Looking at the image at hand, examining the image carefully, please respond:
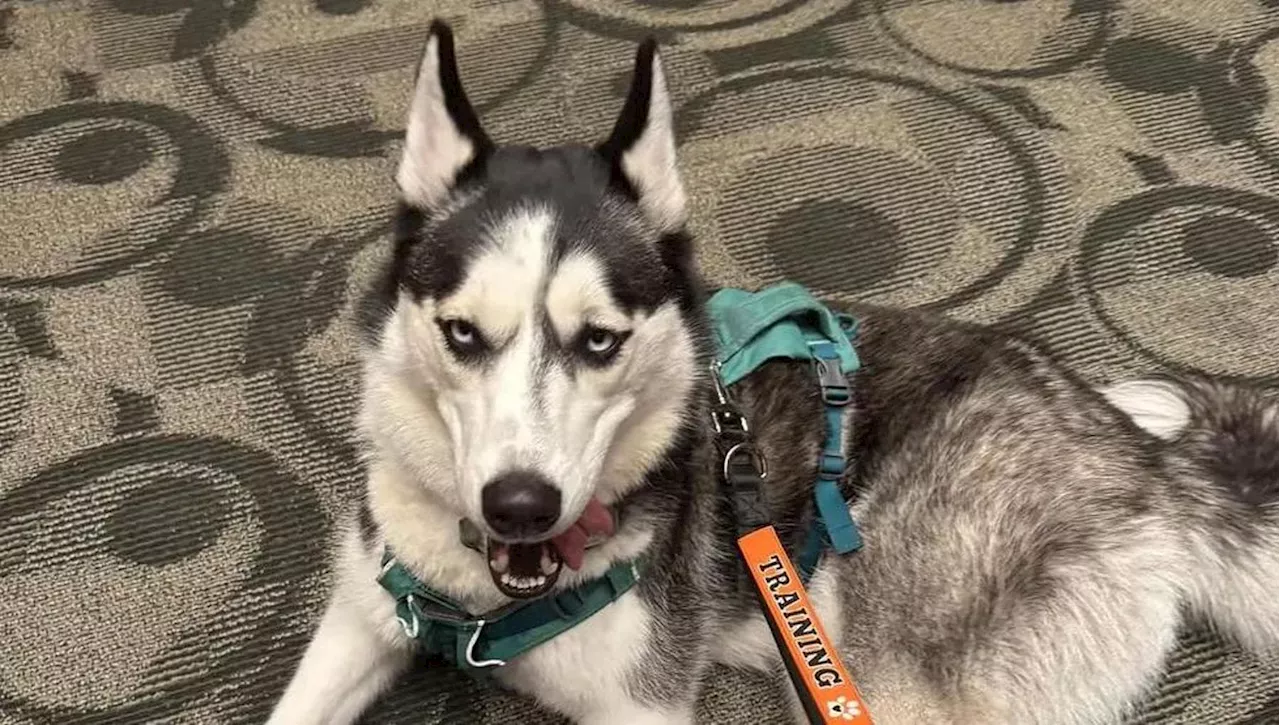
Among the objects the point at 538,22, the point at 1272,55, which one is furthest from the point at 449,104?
the point at 1272,55

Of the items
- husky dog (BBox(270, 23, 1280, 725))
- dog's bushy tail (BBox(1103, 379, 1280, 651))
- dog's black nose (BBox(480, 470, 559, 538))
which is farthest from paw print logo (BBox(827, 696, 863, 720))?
dog's bushy tail (BBox(1103, 379, 1280, 651))

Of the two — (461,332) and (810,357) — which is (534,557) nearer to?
(461,332)

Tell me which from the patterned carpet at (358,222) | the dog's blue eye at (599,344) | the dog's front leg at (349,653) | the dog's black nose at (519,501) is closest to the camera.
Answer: the dog's black nose at (519,501)

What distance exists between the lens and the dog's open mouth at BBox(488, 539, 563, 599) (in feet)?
4.71

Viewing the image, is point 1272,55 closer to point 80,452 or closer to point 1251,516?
point 1251,516

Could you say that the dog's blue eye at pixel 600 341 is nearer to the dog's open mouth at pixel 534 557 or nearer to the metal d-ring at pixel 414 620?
the dog's open mouth at pixel 534 557

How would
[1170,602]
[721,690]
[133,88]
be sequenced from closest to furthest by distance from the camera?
[1170,602]
[721,690]
[133,88]

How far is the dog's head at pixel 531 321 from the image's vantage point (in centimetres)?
133

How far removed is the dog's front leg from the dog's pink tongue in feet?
1.00

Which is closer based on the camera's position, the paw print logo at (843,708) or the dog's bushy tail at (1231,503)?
the paw print logo at (843,708)

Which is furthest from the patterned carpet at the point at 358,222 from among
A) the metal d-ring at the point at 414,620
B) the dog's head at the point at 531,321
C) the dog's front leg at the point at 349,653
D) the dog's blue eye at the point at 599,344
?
the dog's blue eye at the point at 599,344

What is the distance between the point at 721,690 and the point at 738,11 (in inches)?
73.8

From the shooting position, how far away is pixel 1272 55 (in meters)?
2.91

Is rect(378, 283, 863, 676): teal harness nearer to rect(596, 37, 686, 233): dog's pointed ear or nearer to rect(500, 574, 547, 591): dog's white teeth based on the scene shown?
rect(500, 574, 547, 591): dog's white teeth
